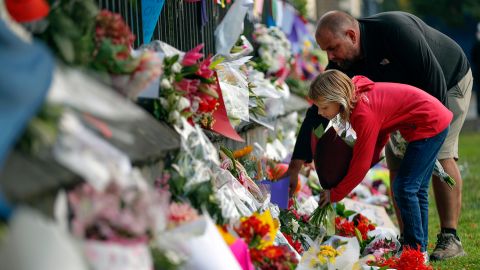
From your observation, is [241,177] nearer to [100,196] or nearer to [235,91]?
[235,91]

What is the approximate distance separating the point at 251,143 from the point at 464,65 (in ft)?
5.02

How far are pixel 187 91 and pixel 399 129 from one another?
1759 mm

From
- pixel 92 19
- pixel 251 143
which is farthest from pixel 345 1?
pixel 92 19

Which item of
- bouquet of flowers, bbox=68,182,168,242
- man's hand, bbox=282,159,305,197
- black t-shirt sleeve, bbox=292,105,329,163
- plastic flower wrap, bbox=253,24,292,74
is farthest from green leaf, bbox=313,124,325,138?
bouquet of flowers, bbox=68,182,168,242

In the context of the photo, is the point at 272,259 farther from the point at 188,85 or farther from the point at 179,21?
the point at 179,21

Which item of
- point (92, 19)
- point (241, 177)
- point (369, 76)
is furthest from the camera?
point (369, 76)

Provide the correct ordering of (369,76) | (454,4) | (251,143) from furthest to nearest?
(454,4) < (251,143) < (369,76)

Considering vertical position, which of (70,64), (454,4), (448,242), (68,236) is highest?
(70,64)

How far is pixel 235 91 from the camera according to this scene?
223 inches

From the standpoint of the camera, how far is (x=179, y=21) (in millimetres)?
6141

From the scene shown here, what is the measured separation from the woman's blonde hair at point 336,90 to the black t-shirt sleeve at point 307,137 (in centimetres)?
70

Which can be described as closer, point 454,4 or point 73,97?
point 73,97

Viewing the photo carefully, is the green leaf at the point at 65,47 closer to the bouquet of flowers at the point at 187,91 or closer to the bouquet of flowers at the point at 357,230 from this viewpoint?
the bouquet of flowers at the point at 187,91

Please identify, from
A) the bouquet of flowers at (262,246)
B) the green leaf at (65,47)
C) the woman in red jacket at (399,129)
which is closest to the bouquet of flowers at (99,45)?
the green leaf at (65,47)
